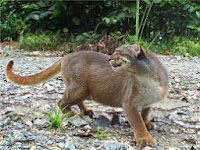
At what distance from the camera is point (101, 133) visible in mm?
4266

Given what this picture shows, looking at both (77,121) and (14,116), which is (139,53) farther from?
(14,116)

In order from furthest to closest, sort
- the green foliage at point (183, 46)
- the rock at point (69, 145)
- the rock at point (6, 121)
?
the green foliage at point (183, 46) < the rock at point (6, 121) < the rock at point (69, 145)

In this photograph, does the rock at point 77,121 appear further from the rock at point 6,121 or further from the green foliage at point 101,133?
the rock at point 6,121

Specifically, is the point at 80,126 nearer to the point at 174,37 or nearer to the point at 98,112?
the point at 98,112

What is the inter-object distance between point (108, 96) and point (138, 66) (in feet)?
2.05

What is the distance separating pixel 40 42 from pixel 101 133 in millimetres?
6383

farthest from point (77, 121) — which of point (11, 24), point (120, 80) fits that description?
point (11, 24)

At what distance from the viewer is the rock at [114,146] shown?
3.99 meters

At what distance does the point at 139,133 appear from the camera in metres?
4.19

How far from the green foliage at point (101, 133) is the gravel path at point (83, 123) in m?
0.02

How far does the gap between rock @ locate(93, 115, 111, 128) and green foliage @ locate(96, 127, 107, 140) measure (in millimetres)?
151

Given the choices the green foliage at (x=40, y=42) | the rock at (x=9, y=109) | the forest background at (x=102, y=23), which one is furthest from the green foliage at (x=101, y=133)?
the green foliage at (x=40, y=42)

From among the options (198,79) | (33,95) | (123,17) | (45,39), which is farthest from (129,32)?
(33,95)

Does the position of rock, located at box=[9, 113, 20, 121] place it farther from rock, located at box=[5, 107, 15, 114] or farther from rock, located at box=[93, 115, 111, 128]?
rock, located at box=[93, 115, 111, 128]
